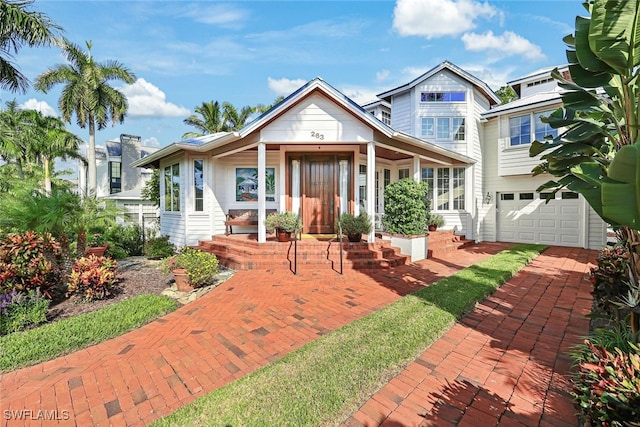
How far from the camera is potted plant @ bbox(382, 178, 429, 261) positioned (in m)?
8.55

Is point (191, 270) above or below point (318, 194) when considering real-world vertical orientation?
below

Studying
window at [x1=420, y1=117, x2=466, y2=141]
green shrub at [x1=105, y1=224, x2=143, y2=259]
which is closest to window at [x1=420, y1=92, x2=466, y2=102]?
window at [x1=420, y1=117, x2=466, y2=141]

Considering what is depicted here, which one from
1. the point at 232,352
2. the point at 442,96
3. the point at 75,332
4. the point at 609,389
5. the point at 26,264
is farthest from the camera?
the point at 442,96

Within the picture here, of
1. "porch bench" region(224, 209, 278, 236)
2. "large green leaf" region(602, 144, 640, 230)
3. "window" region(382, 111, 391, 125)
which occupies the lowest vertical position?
"porch bench" region(224, 209, 278, 236)

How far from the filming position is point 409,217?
8.70 meters

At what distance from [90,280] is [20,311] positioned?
3.23 ft

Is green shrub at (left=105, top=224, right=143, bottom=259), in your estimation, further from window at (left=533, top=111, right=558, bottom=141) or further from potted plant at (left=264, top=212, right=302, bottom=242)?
window at (left=533, top=111, right=558, bottom=141)

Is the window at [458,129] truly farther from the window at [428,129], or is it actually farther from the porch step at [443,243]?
the porch step at [443,243]

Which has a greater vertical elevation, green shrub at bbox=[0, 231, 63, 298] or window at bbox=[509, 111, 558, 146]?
window at bbox=[509, 111, 558, 146]

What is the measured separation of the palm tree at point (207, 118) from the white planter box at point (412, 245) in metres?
22.1

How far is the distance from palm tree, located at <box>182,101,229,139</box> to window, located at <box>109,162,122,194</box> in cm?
873

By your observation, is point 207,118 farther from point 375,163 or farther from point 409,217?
point 409,217

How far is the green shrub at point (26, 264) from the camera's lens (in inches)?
186

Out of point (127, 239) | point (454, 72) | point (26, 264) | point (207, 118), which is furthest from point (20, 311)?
point (207, 118)
